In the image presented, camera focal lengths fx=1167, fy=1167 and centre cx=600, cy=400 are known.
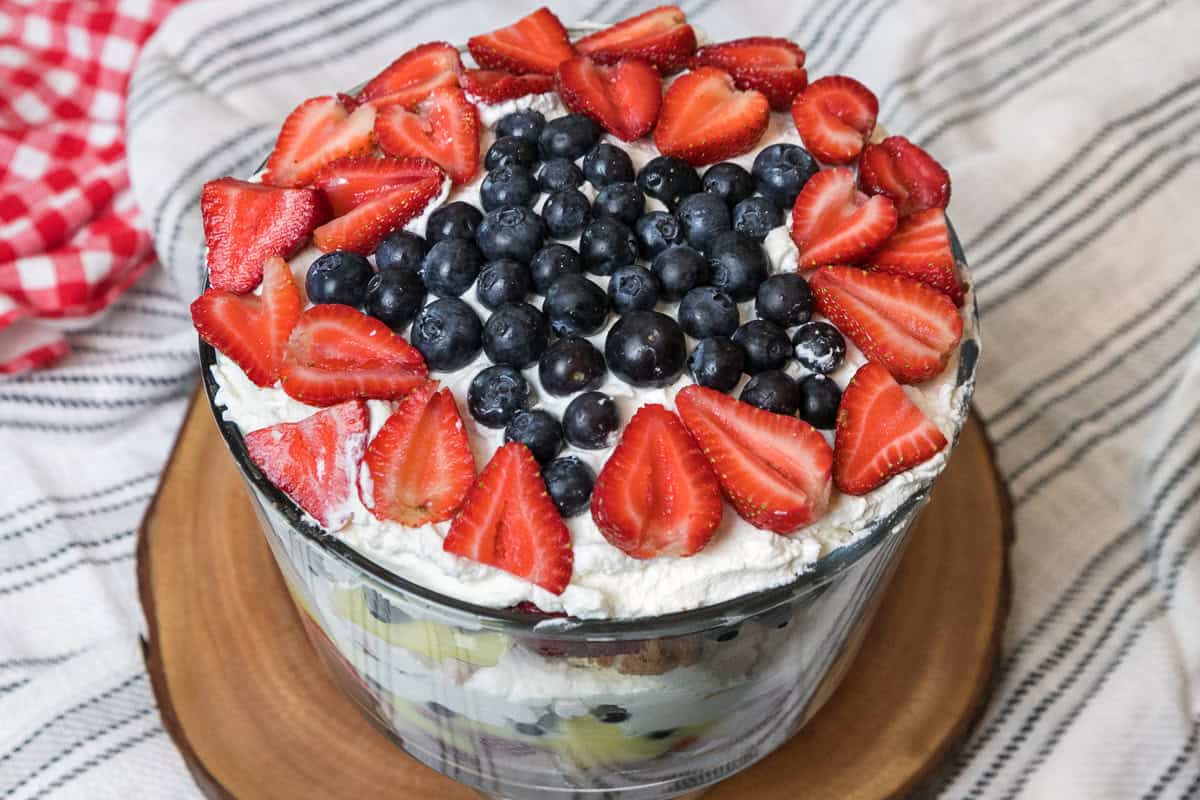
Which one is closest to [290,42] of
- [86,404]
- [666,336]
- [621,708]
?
[86,404]

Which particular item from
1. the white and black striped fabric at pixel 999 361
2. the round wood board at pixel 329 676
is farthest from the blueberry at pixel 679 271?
the white and black striped fabric at pixel 999 361

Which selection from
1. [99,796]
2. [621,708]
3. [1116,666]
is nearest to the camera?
[621,708]

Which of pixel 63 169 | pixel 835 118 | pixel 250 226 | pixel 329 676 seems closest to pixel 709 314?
pixel 835 118

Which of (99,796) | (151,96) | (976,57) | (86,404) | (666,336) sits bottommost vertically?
(99,796)

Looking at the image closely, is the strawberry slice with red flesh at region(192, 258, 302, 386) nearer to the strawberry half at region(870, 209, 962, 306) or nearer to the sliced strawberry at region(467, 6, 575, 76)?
the sliced strawberry at region(467, 6, 575, 76)

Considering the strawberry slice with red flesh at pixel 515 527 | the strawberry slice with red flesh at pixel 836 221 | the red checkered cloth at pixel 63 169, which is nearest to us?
the strawberry slice with red flesh at pixel 515 527

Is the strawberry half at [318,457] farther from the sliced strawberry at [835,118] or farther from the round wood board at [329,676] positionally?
the sliced strawberry at [835,118]

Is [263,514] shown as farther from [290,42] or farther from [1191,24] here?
[1191,24]
